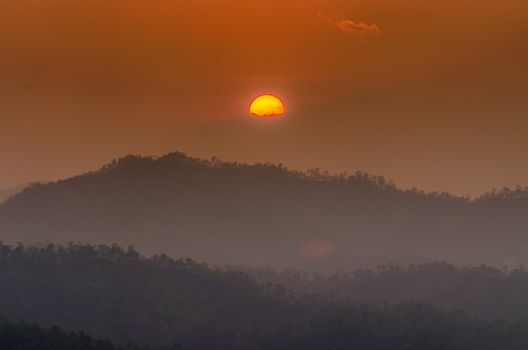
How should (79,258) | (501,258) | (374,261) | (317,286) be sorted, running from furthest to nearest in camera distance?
1. (501,258)
2. (374,261)
3. (317,286)
4. (79,258)

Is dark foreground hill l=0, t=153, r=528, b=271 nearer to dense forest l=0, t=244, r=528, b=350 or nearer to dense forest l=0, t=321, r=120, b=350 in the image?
dense forest l=0, t=244, r=528, b=350

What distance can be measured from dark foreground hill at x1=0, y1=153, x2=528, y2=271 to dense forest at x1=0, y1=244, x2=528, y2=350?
29.9m

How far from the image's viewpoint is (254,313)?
159 ft

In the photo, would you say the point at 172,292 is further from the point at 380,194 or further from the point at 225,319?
the point at 380,194

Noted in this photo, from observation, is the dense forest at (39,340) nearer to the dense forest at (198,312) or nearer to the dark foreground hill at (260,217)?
the dense forest at (198,312)

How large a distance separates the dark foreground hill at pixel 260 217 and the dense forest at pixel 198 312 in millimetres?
29909

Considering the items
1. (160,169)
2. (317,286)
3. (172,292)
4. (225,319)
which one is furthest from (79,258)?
(160,169)

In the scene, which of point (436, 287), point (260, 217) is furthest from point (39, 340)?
point (260, 217)

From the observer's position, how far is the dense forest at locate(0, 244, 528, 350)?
4406cm

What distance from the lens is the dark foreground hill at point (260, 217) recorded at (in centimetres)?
8519

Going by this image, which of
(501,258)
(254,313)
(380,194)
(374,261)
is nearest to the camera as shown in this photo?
(254,313)

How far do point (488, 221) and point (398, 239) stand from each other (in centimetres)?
674

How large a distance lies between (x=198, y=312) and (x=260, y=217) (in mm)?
41466

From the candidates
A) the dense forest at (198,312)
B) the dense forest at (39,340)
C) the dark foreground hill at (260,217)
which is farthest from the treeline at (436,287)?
the dense forest at (39,340)
